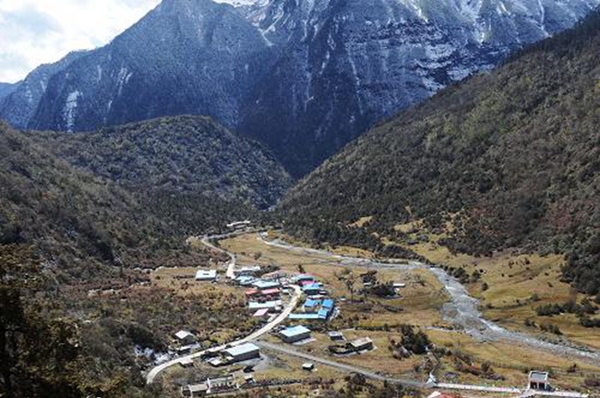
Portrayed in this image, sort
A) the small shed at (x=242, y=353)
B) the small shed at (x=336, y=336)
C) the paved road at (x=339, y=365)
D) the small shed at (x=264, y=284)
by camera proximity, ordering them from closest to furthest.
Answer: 1. the paved road at (x=339, y=365)
2. the small shed at (x=242, y=353)
3. the small shed at (x=336, y=336)
4. the small shed at (x=264, y=284)

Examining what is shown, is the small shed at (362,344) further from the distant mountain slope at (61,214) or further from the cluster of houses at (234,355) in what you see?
the distant mountain slope at (61,214)

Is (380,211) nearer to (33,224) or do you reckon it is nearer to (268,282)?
(268,282)

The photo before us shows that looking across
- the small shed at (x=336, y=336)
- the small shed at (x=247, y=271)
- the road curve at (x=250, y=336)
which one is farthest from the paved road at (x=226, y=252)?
the small shed at (x=336, y=336)

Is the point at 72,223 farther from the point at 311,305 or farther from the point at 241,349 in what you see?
the point at 241,349

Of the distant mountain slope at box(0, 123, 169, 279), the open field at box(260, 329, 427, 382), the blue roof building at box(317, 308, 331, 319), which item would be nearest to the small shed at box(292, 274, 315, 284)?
the blue roof building at box(317, 308, 331, 319)

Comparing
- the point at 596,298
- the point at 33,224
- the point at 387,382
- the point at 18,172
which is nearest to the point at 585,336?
the point at 596,298
